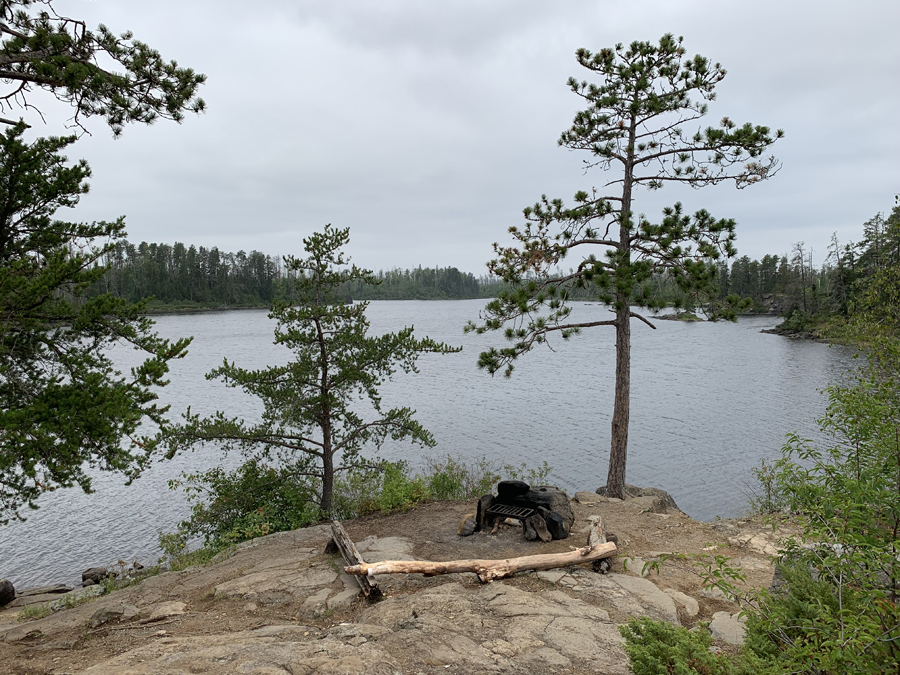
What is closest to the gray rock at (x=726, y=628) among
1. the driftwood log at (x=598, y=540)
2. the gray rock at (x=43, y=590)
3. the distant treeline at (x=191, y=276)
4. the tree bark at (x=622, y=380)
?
the driftwood log at (x=598, y=540)

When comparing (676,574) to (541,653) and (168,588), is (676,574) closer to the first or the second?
(541,653)

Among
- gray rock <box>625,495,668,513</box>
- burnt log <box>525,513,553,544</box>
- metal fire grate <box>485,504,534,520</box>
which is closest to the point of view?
burnt log <box>525,513,553,544</box>

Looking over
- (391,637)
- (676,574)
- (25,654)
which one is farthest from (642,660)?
(25,654)

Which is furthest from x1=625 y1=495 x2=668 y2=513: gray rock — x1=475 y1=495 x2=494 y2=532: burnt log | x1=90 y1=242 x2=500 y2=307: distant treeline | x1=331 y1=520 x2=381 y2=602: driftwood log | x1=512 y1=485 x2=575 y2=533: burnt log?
x1=90 y1=242 x2=500 y2=307: distant treeline

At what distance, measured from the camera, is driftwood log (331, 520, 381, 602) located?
572cm

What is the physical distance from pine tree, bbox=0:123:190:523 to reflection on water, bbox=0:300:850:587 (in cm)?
783

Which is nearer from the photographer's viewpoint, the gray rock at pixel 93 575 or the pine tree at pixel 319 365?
the pine tree at pixel 319 365

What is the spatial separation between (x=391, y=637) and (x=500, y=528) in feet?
11.2

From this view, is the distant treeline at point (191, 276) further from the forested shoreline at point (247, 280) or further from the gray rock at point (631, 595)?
the gray rock at point (631, 595)

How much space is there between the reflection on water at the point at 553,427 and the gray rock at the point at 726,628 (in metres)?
10.7

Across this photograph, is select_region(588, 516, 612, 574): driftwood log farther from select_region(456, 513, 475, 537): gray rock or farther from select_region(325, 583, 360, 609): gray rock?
select_region(325, 583, 360, 609): gray rock

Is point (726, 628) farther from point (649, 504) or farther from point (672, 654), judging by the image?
point (649, 504)

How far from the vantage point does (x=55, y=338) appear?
7887mm

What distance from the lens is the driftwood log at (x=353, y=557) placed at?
5.72 metres
